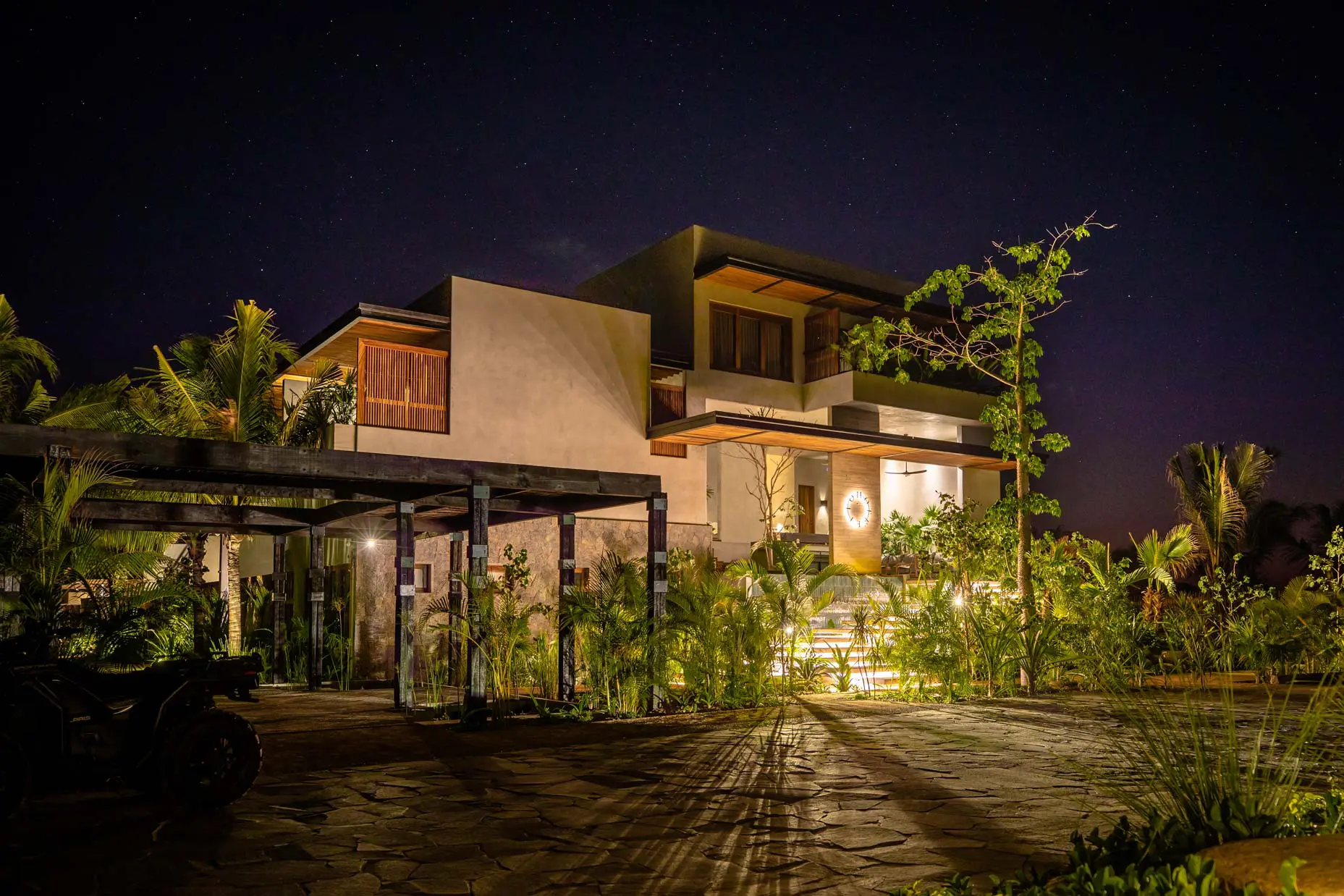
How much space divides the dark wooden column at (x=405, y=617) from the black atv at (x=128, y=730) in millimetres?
5049

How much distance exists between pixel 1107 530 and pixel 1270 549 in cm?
527

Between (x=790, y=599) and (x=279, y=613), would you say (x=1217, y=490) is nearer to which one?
(x=790, y=599)

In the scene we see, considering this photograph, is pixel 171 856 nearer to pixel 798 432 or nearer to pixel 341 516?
pixel 341 516

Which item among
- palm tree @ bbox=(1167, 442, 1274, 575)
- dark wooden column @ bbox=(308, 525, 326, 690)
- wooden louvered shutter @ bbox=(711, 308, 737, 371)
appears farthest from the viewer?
palm tree @ bbox=(1167, 442, 1274, 575)

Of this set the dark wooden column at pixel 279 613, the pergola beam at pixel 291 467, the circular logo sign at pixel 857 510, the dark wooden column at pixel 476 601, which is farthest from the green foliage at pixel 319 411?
the circular logo sign at pixel 857 510

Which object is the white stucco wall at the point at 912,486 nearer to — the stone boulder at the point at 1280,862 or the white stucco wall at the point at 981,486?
the white stucco wall at the point at 981,486

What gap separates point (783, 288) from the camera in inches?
974

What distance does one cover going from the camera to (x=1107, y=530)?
33.6 m

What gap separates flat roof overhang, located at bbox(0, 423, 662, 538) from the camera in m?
9.14

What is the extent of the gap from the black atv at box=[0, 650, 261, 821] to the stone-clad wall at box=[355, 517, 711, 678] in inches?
378

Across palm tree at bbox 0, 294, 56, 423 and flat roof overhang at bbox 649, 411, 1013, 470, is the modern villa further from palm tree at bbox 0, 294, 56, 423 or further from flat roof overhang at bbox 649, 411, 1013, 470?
palm tree at bbox 0, 294, 56, 423

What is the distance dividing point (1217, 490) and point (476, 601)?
2827cm

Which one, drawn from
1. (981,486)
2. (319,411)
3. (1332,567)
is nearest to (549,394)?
(319,411)

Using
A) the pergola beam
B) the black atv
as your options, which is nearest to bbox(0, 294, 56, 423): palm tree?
the pergola beam
